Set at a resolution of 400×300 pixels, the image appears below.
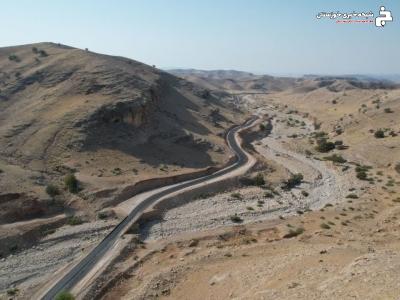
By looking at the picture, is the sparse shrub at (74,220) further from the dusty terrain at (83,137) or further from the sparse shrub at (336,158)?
the sparse shrub at (336,158)

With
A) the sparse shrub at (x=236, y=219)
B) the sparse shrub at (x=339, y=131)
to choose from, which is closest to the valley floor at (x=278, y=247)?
the sparse shrub at (x=236, y=219)

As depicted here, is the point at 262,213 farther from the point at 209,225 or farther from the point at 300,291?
the point at 300,291

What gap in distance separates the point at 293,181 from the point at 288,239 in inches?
624

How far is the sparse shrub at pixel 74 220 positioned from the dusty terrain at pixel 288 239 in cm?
509

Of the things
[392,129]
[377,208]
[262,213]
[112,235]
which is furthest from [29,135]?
[392,129]

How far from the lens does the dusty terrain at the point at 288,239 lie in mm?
22547

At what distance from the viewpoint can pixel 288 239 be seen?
32.2 meters

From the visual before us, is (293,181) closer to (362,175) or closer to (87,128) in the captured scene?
(362,175)

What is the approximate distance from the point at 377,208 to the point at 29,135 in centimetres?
3652

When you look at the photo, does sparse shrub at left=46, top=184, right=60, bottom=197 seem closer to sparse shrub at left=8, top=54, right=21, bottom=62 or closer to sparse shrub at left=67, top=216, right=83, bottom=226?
sparse shrub at left=67, top=216, right=83, bottom=226

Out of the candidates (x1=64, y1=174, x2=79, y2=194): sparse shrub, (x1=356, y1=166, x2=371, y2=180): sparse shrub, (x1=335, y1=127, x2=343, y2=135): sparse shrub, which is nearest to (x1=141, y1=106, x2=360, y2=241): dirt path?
(x1=356, y1=166, x2=371, y2=180): sparse shrub

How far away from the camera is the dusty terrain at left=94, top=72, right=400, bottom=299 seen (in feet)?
74.0

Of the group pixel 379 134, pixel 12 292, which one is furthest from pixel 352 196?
pixel 12 292

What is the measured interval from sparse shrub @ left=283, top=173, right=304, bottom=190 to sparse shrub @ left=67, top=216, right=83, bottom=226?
851 inches
